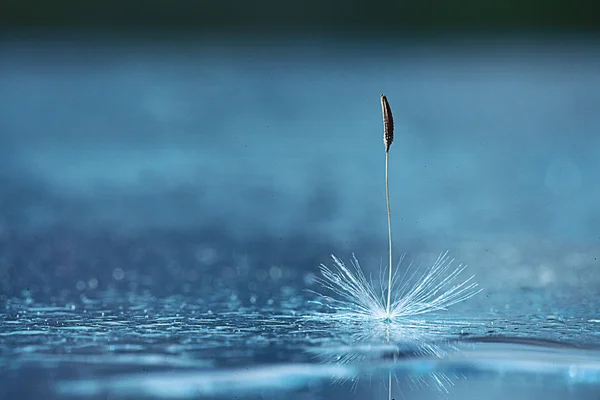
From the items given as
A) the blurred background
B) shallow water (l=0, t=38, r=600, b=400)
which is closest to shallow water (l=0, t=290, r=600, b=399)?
shallow water (l=0, t=38, r=600, b=400)

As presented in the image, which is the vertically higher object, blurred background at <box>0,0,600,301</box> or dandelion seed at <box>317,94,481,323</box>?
blurred background at <box>0,0,600,301</box>

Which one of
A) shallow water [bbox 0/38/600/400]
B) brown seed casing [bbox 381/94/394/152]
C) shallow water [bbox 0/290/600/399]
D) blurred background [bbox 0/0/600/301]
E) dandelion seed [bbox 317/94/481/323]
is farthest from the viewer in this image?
blurred background [bbox 0/0/600/301]

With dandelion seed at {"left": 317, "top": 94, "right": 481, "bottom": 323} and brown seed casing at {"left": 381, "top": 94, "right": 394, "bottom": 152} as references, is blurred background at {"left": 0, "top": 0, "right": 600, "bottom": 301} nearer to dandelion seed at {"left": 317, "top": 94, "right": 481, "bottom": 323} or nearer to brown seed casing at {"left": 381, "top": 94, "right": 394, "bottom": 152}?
dandelion seed at {"left": 317, "top": 94, "right": 481, "bottom": 323}

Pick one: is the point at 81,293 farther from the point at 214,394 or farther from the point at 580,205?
the point at 580,205

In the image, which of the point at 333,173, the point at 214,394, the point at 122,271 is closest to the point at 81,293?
the point at 122,271

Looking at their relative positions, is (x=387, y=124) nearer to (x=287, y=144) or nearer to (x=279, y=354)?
(x=279, y=354)

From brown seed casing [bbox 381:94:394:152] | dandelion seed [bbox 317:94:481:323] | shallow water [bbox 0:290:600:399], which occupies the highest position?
brown seed casing [bbox 381:94:394:152]
